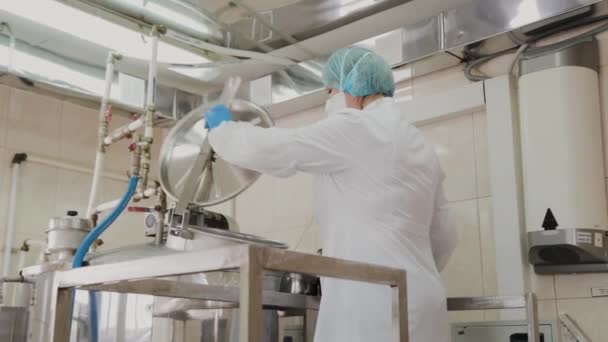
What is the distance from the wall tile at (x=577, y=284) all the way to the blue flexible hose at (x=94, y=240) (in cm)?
134

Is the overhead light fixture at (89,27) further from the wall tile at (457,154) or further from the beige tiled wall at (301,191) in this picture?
the wall tile at (457,154)

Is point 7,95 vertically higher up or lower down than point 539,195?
higher up

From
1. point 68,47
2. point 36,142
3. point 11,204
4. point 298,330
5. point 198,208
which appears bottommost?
point 298,330

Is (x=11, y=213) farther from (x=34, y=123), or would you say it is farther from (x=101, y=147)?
(x=101, y=147)

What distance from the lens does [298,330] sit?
81.4 inches

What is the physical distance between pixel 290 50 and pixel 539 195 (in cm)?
128

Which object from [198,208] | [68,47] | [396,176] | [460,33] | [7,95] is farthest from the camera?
[7,95]

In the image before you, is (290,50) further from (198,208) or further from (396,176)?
(396,176)

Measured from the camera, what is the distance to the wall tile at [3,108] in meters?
3.01

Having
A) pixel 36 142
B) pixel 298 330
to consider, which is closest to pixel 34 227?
pixel 36 142

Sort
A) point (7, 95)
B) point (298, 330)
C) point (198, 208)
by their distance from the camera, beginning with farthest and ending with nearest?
point (7, 95), point (298, 330), point (198, 208)

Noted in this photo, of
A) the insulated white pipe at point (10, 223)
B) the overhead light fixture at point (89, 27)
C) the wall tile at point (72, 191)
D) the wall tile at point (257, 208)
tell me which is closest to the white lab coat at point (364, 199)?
the overhead light fixture at point (89, 27)

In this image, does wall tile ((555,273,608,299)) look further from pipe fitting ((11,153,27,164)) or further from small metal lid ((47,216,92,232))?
pipe fitting ((11,153,27,164))

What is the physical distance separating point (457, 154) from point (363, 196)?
103cm
